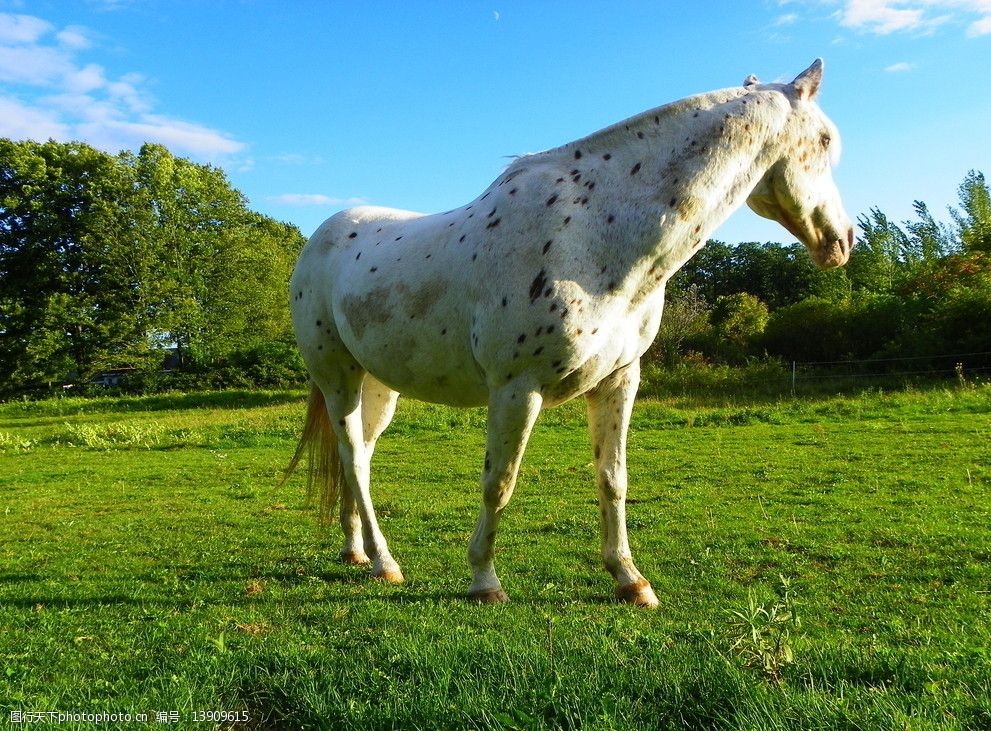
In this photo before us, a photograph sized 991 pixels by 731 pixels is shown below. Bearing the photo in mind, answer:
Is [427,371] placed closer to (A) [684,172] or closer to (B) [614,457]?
(B) [614,457]

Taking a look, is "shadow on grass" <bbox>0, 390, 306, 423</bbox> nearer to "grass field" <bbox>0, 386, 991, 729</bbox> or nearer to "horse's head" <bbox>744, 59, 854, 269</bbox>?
"grass field" <bbox>0, 386, 991, 729</bbox>

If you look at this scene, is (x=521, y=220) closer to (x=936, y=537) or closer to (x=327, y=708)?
(x=327, y=708)

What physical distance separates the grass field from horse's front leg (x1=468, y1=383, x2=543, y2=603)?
0.65 ft

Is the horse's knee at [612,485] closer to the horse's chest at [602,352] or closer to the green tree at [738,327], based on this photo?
the horse's chest at [602,352]

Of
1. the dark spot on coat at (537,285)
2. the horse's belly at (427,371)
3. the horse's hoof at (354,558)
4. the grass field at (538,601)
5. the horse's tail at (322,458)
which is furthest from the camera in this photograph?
the horse's tail at (322,458)

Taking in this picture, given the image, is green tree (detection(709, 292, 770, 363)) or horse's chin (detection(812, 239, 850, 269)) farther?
green tree (detection(709, 292, 770, 363))

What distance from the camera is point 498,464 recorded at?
3826mm

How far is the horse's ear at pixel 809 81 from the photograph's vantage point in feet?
12.2

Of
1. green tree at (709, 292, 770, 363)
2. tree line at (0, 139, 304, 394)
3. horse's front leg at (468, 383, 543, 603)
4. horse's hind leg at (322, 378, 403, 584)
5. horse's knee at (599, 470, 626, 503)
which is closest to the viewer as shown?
horse's front leg at (468, 383, 543, 603)

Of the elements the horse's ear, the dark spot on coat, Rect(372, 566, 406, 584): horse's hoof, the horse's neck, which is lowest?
Rect(372, 566, 406, 584): horse's hoof

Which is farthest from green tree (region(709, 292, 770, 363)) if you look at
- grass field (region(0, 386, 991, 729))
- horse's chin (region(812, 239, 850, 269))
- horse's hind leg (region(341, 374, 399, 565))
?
horse's chin (region(812, 239, 850, 269))

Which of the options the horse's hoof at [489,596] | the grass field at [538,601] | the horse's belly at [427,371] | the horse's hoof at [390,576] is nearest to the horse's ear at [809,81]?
the horse's belly at [427,371]

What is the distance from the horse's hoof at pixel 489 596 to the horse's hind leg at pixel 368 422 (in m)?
1.49

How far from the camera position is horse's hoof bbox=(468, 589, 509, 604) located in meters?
3.98
